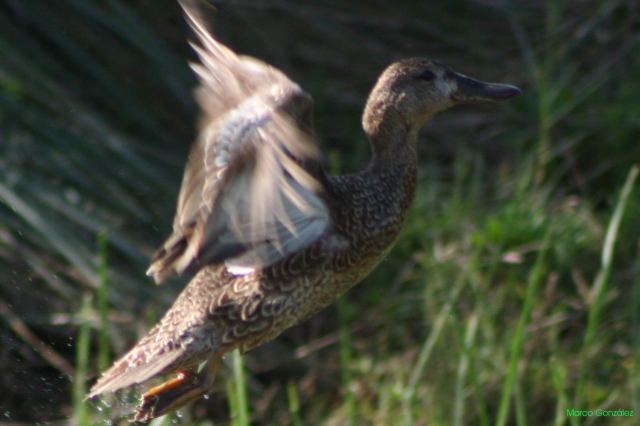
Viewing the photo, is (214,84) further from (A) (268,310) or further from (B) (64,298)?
(B) (64,298)

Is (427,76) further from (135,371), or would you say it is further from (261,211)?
(135,371)

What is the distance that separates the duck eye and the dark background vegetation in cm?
62

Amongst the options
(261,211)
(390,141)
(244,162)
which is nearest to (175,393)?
(261,211)

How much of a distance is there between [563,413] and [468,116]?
2292mm

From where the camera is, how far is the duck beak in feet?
10.4

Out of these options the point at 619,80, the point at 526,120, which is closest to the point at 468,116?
the point at 526,120

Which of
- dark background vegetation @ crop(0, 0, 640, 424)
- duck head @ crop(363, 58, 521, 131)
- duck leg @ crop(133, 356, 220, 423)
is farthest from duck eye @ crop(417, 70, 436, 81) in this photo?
duck leg @ crop(133, 356, 220, 423)

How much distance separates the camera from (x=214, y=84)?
268 cm

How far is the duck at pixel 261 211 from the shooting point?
102 inches

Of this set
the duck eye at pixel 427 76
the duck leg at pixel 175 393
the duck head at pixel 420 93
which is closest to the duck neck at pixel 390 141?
the duck head at pixel 420 93

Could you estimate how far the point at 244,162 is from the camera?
8.52 ft

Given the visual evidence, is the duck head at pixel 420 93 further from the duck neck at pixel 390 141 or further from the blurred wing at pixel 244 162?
the blurred wing at pixel 244 162

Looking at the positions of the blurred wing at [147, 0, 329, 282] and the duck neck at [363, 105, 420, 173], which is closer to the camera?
the blurred wing at [147, 0, 329, 282]

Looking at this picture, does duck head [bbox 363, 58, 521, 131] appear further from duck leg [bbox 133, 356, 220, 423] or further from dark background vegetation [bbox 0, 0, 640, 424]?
duck leg [bbox 133, 356, 220, 423]
